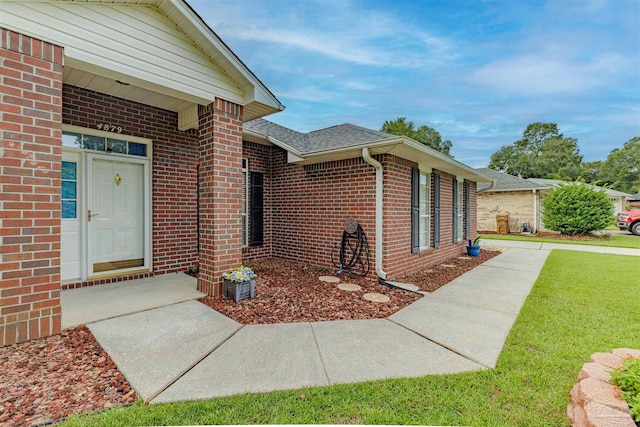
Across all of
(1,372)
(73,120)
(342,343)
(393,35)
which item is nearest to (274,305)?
(342,343)

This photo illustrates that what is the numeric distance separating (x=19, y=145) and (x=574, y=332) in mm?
6225

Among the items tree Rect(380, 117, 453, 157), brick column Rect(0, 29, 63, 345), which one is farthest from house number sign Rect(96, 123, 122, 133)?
tree Rect(380, 117, 453, 157)

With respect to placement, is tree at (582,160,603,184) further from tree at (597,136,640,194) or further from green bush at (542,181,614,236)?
green bush at (542,181,614,236)

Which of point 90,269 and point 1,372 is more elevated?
point 90,269

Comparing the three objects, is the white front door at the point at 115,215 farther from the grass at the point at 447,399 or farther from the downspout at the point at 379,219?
the downspout at the point at 379,219

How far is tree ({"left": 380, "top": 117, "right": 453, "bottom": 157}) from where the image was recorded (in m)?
30.6

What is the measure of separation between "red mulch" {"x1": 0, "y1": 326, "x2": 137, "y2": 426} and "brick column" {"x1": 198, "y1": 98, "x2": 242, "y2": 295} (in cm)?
164

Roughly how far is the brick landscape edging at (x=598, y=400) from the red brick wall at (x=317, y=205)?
11.8ft

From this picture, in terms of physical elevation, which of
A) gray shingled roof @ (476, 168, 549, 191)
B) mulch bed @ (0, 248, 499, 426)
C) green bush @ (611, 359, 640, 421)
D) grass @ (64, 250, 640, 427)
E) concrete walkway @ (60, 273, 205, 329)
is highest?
gray shingled roof @ (476, 168, 549, 191)

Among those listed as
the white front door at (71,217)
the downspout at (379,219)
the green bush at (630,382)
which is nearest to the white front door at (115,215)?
the white front door at (71,217)

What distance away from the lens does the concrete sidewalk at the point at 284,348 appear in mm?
2174

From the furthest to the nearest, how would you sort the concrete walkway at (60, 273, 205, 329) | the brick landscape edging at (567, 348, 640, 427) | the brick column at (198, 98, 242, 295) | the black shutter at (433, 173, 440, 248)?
1. the black shutter at (433, 173, 440, 248)
2. the brick column at (198, 98, 242, 295)
3. the concrete walkway at (60, 273, 205, 329)
4. the brick landscape edging at (567, 348, 640, 427)

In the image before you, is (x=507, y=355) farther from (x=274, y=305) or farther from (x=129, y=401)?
(x=129, y=401)

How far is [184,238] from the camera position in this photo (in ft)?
18.0
